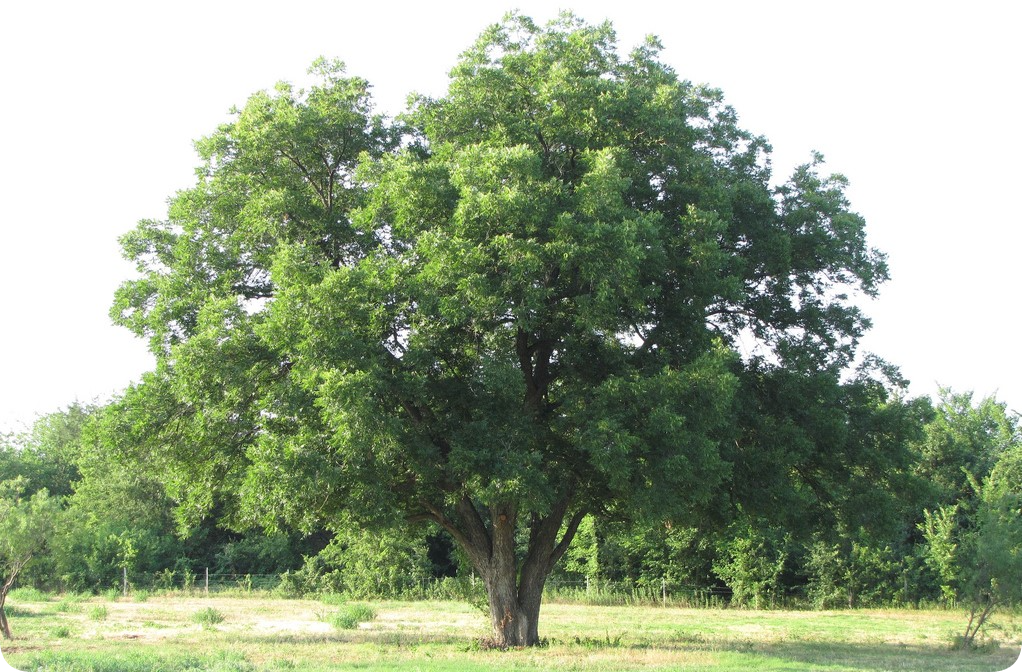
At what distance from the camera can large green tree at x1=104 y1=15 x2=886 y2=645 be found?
14.7m

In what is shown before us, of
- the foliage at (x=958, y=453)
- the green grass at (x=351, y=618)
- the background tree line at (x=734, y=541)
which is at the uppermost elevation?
the foliage at (x=958, y=453)

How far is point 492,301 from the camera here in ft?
46.8

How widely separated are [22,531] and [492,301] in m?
12.4

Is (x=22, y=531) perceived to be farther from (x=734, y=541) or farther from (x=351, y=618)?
(x=734, y=541)

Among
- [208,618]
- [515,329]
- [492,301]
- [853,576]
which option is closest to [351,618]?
[208,618]

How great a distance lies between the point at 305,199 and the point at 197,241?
2498 millimetres

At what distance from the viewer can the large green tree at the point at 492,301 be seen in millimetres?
14680

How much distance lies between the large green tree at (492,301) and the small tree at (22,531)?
12.1 ft

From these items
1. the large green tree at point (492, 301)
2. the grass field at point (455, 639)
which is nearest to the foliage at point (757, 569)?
the grass field at point (455, 639)

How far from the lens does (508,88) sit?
17.2 metres

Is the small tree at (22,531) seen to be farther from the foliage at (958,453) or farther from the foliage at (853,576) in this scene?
the foliage at (958,453)

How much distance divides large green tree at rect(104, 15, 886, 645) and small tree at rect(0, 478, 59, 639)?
3.69 metres

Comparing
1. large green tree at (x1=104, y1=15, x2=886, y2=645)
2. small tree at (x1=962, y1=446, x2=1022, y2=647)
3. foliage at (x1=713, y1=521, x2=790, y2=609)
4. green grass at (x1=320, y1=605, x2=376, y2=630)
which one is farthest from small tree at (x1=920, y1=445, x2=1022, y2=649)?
green grass at (x1=320, y1=605, x2=376, y2=630)

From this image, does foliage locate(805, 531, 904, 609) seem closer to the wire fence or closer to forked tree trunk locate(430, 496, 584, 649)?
the wire fence
